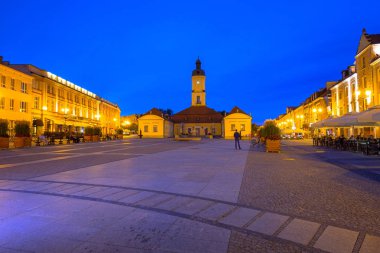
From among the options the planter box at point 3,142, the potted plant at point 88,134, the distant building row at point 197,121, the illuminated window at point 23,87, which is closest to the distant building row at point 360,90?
the distant building row at point 197,121

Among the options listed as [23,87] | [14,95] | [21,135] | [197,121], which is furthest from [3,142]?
[197,121]

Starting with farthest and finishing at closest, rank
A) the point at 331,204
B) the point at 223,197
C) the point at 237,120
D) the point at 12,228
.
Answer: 1. the point at 237,120
2. the point at 223,197
3. the point at 331,204
4. the point at 12,228

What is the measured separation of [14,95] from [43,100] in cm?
784

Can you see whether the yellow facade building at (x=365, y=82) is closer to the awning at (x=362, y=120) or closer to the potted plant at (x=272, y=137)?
the awning at (x=362, y=120)

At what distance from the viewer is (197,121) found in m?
87.2

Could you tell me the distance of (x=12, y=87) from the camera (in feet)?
132

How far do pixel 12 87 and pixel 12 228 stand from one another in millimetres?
42310

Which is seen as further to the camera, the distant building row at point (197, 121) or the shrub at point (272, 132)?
the distant building row at point (197, 121)

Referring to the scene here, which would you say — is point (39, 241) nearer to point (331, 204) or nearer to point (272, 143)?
point (331, 204)

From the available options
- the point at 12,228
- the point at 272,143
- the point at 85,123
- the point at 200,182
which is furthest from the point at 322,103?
the point at 12,228

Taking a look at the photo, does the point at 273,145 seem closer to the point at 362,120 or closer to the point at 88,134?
the point at 362,120

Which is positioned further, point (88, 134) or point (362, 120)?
point (88, 134)

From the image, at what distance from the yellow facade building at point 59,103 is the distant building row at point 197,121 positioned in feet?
42.0

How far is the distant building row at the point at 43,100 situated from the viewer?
129 ft
